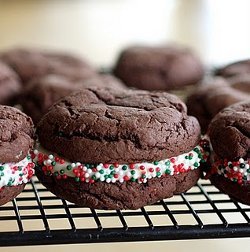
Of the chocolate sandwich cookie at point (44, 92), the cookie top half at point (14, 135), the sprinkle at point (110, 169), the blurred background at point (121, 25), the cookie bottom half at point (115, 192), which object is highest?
the cookie top half at point (14, 135)

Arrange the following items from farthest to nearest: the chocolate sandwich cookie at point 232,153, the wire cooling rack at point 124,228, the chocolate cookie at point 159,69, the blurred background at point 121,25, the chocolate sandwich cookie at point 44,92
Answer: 1. the blurred background at point 121,25
2. the chocolate cookie at point 159,69
3. the chocolate sandwich cookie at point 44,92
4. the chocolate sandwich cookie at point 232,153
5. the wire cooling rack at point 124,228

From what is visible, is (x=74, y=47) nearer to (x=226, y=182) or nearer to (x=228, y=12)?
(x=228, y=12)

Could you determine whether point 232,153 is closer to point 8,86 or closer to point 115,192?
point 115,192

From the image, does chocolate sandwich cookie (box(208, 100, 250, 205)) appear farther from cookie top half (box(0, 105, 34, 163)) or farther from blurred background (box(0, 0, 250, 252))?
blurred background (box(0, 0, 250, 252))

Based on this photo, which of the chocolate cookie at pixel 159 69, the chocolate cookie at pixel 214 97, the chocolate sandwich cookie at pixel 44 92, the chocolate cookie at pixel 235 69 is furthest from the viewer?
the chocolate cookie at pixel 159 69

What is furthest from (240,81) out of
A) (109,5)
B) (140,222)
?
(109,5)

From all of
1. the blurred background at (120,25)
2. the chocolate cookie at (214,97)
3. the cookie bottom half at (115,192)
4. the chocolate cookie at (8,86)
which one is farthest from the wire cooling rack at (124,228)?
the blurred background at (120,25)

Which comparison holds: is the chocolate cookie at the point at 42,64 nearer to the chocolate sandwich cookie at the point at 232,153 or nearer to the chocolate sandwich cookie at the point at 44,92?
the chocolate sandwich cookie at the point at 44,92
